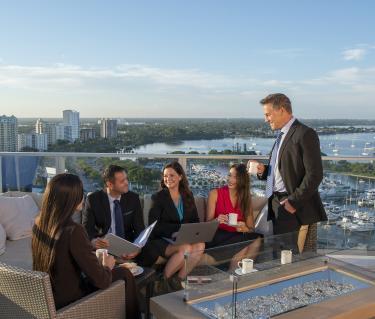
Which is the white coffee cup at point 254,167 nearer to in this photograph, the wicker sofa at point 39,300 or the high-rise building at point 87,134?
the wicker sofa at point 39,300

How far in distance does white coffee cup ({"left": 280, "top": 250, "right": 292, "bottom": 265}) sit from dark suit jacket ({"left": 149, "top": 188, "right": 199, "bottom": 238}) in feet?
4.79

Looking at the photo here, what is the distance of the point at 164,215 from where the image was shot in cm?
416

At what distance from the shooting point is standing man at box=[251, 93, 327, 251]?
10.8ft

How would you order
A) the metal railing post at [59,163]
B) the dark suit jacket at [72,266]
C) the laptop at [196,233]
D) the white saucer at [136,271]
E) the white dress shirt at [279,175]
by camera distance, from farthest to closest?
the metal railing post at [59,163], the laptop at [196,233], the white dress shirt at [279,175], the white saucer at [136,271], the dark suit jacket at [72,266]

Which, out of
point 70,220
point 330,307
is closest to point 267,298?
point 330,307

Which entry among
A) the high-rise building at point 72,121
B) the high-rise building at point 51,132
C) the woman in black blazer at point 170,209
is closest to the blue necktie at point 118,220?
the woman in black blazer at point 170,209

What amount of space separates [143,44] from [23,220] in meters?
8.58

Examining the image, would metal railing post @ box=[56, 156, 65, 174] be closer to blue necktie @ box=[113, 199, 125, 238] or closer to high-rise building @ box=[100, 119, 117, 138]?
high-rise building @ box=[100, 119, 117, 138]

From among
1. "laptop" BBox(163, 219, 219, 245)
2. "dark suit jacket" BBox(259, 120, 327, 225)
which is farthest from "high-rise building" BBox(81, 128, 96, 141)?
"dark suit jacket" BBox(259, 120, 327, 225)

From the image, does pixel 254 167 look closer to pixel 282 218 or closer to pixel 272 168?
pixel 272 168

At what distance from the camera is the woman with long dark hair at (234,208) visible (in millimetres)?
4207

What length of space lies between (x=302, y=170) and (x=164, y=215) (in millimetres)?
1421

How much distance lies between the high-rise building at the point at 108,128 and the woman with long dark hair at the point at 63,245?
4721 millimetres

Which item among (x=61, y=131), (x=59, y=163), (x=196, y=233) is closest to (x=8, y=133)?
(x=61, y=131)
